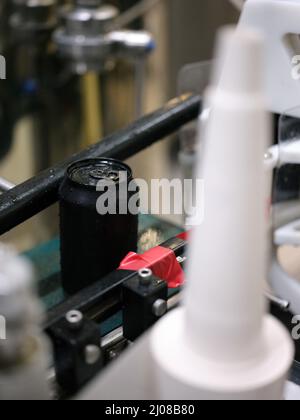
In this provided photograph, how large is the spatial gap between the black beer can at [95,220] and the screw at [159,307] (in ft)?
0.38

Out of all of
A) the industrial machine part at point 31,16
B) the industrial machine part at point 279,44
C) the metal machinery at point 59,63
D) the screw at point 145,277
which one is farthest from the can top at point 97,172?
the industrial machine part at point 31,16

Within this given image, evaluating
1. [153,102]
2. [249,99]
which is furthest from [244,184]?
[153,102]

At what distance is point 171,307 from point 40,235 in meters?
0.81

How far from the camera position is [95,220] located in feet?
1.97

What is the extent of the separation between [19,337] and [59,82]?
47.3 inches

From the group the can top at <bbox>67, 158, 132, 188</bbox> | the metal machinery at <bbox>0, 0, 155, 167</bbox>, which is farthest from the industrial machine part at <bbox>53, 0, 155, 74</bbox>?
the can top at <bbox>67, 158, 132, 188</bbox>

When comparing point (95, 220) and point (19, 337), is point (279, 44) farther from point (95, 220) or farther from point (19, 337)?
point (19, 337)

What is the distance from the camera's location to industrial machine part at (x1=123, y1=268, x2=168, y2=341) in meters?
0.52

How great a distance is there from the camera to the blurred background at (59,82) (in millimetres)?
1357

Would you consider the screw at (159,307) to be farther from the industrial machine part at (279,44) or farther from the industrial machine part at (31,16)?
the industrial machine part at (31,16)

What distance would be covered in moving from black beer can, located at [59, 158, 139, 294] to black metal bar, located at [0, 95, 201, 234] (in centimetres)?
5

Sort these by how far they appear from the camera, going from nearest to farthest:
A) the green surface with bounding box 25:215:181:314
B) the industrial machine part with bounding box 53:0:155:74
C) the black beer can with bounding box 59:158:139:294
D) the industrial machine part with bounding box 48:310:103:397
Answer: the industrial machine part with bounding box 48:310:103:397
the black beer can with bounding box 59:158:139:294
the green surface with bounding box 25:215:181:314
the industrial machine part with bounding box 53:0:155:74

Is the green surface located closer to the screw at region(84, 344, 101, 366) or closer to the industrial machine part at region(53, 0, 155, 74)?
the screw at region(84, 344, 101, 366)
